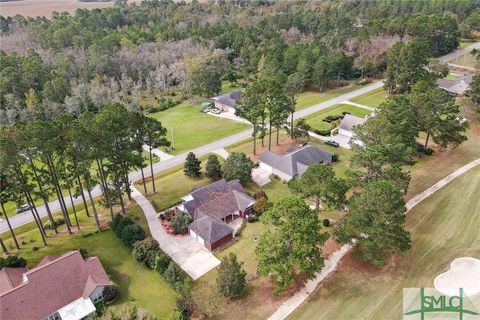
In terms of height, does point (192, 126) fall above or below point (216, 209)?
below

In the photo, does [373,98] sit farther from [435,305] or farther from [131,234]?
[131,234]

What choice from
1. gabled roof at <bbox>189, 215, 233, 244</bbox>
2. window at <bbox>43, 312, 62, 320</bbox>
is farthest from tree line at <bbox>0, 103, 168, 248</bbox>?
window at <bbox>43, 312, 62, 320</bbox>

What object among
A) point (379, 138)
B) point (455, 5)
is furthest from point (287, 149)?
point (455, 5)

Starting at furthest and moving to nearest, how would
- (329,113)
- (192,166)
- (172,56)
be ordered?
(172,56)
(329,113)
(192,166)

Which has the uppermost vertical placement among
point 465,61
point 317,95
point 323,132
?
point 465,61

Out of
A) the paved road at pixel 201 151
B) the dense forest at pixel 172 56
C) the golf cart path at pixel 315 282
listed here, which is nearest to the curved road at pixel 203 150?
the paved road at pixel 201 151

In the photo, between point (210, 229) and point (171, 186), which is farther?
point (171, 186)

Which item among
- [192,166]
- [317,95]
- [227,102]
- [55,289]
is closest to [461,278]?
[192,166]
